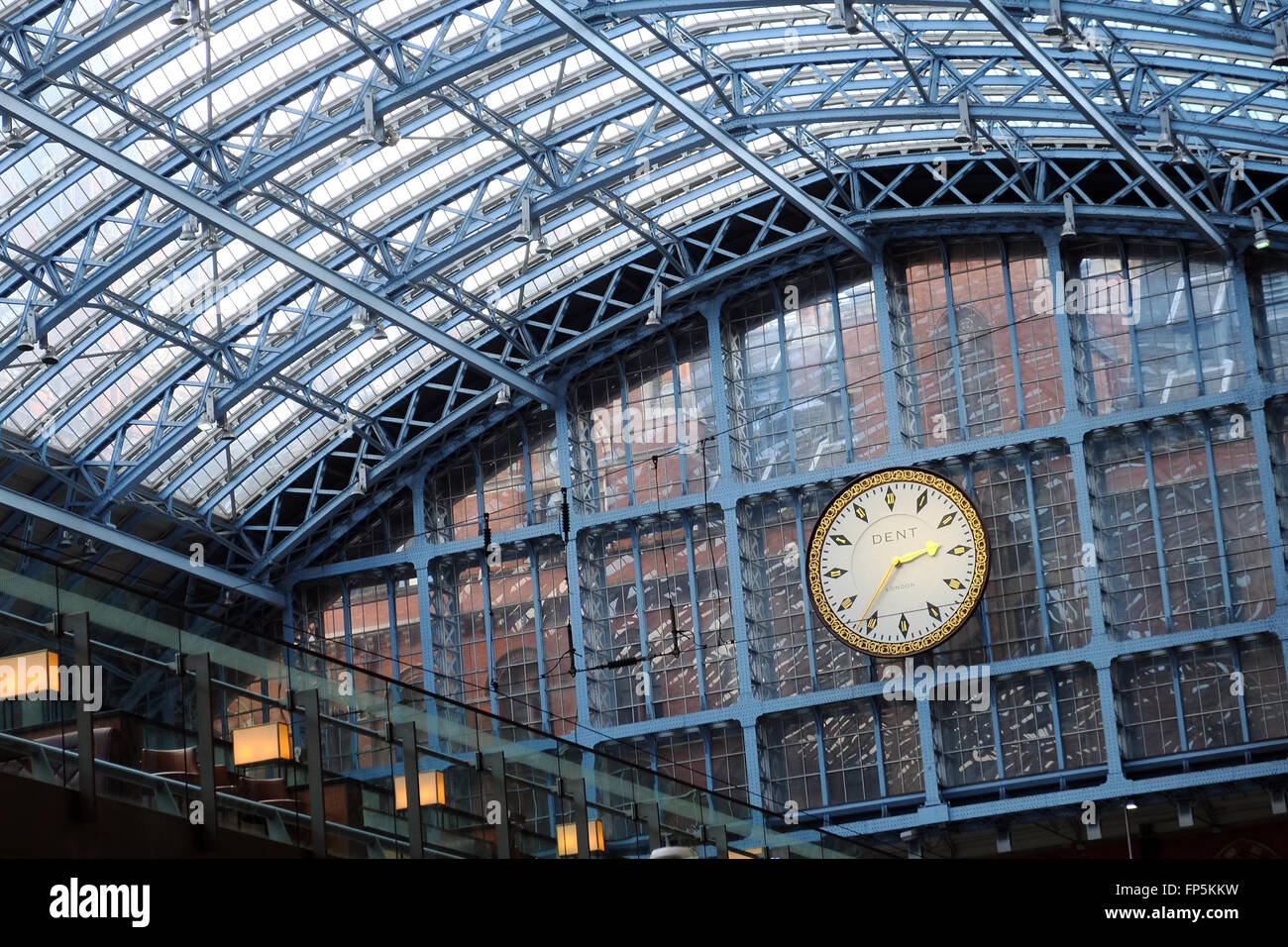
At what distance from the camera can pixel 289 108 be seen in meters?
35.1

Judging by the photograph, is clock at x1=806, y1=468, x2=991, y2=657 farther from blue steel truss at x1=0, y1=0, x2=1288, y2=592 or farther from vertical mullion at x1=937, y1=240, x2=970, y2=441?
blue steel truss at x1=0, y1=0, x2=1288, y2=592

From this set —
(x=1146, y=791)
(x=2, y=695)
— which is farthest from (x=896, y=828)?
(x=2, y=695)

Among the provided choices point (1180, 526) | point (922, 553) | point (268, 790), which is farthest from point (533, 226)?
point (268, 790)

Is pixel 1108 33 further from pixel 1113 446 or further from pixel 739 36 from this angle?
pixel 1113 446

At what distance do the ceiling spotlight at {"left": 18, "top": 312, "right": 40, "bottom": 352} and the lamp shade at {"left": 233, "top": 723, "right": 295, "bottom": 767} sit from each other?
2045 centimetres

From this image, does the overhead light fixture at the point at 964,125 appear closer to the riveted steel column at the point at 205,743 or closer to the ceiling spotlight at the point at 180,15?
the ceiling spotlight at the point at 180,15

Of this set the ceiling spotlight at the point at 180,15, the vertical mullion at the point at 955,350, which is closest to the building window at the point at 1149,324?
the vertical mullion at the point at 955,350

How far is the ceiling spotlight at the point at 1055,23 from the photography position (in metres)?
28.5

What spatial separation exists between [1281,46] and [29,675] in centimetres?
2212

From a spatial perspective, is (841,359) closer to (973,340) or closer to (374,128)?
(973,340)

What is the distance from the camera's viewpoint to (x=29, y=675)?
1397 centimetres

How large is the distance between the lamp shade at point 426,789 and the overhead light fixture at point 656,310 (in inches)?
945

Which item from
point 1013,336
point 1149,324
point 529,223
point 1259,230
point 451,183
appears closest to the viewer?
point 529,223

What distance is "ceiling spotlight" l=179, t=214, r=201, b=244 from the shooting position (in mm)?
33344
